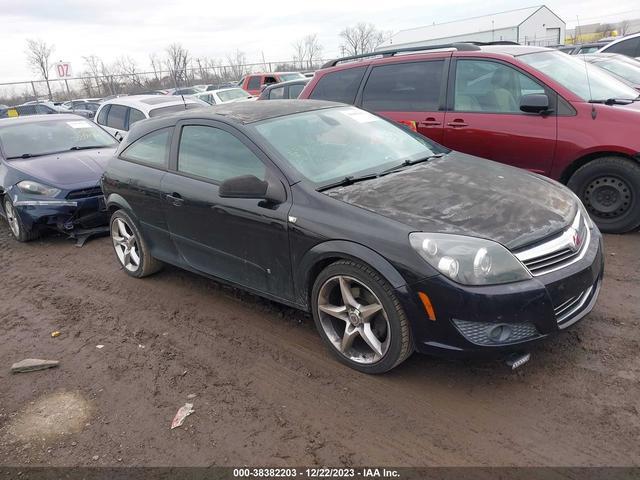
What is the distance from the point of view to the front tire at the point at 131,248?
4.87 metres

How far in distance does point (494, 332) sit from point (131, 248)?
12.2ft

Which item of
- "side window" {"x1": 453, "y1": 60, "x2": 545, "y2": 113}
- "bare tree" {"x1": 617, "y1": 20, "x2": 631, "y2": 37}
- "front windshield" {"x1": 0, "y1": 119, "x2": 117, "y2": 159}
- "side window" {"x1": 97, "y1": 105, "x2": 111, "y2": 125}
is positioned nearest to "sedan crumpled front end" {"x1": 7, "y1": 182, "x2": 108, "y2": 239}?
"front windshield" {"x1": 0, "y1": 119, "x2": 117, "y2": 159}

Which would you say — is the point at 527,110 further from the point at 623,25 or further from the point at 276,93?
the point at 623,25

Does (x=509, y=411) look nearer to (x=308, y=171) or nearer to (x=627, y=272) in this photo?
(x=308, y=171)

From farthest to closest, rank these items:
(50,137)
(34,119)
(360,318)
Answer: (34,119) < (50,137) < (360,318)

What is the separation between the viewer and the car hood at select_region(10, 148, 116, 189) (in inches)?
252

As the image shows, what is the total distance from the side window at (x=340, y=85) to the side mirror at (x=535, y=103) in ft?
6.97

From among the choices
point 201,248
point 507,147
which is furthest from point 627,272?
point 201,248

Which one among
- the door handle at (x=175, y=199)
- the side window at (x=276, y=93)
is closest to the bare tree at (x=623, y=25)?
the side window at (x=276, y=93)

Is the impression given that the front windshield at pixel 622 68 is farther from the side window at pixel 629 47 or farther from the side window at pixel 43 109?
the side window at pixel 43 109

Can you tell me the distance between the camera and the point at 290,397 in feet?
9.96

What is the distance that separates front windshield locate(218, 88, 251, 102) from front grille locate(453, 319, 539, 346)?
50.3ft

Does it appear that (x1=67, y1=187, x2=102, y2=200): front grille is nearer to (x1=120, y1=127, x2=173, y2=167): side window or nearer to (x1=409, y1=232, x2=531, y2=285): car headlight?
(x1=120, y1=127, x2=173, y2=167): side window

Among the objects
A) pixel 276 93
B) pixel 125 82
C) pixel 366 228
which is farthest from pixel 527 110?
pixel 125 82
